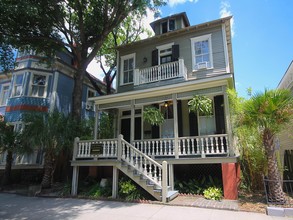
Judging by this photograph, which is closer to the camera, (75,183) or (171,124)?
(75,183)

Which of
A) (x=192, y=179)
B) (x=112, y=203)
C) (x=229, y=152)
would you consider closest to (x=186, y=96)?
(x=229, y=152)

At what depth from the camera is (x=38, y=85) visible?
1479 centimetres

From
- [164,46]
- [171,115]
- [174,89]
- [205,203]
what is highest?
[164,46]

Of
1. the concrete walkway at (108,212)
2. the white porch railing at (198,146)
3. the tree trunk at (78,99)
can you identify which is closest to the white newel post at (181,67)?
the white porch railing at (198,146)

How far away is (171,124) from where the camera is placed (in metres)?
11.0

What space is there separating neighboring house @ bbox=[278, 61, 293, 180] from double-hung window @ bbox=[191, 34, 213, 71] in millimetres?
4201

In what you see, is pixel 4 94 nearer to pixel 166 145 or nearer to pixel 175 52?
pixel 175 52

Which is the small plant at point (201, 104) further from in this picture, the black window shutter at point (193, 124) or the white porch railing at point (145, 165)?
the white porch railing at point (145, 165)

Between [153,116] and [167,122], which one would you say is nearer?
[153,116]

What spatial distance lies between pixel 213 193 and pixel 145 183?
100 inches

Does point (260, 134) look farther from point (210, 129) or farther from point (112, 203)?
point (112, 203)

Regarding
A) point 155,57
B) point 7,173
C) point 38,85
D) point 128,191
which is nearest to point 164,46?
point 155,57

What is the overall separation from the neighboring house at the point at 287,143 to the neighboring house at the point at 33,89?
13677 mm

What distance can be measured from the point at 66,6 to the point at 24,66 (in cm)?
565
